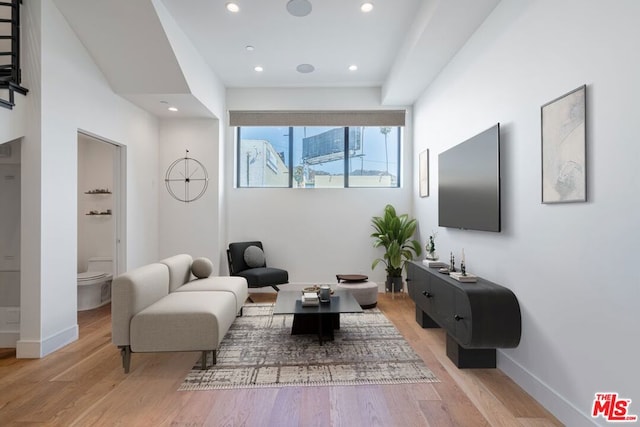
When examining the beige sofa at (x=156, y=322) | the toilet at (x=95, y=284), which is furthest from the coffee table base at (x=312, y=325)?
the toilet at (x=95, y=284)

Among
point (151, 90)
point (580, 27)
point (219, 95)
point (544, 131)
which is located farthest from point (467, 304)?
point (219, 95)

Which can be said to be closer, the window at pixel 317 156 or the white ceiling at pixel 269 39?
the white ceiling at pixel 269 39

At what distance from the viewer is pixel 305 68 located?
178 inches

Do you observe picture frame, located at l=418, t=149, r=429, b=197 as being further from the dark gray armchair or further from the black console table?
the dark gray armchair

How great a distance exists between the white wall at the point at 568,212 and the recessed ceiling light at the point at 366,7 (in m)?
1.06

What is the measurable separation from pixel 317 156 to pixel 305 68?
137 centimetres

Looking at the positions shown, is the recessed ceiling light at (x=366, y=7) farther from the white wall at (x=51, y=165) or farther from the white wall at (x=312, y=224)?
the white wall at (x=51, y=165)

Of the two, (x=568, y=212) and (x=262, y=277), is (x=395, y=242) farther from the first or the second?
(x=568, y=212)

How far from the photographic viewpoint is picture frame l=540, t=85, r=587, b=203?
70.6 inches

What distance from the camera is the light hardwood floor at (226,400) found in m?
1.93

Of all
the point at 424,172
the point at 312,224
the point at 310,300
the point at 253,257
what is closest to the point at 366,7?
the point at 424,172

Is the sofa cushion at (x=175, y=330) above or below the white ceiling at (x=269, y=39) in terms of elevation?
below

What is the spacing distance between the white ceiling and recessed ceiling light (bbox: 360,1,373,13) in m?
0.05

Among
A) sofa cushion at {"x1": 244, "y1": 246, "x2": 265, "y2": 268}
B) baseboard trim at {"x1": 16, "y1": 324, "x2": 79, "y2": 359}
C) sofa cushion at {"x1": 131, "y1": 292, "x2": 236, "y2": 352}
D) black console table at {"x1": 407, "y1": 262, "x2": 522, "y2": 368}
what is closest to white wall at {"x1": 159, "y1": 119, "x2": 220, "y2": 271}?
sofa cushion at {"x1": 244, "y1": 246, "x2": 265, "y2": 268}
